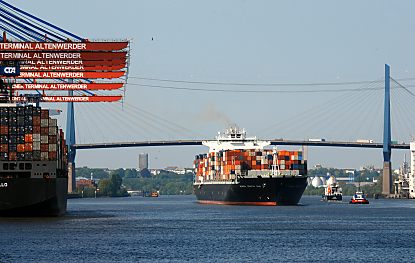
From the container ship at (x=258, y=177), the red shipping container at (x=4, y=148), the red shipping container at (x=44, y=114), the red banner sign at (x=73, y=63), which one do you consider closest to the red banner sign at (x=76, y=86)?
the red banner sign at (x=73, y=63)

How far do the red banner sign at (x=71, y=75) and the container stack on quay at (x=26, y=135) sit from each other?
11.2 metres

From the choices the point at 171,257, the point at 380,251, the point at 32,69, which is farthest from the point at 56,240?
the point at 32,69

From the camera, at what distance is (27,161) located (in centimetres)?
9706

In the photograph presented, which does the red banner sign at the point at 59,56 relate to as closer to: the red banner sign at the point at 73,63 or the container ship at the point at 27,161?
the red banner sign at the point at 73,63

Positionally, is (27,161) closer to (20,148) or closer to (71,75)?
(20,148)

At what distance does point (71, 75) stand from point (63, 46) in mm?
7732

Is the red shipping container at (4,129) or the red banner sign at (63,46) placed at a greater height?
the red banner sign at (63,46)

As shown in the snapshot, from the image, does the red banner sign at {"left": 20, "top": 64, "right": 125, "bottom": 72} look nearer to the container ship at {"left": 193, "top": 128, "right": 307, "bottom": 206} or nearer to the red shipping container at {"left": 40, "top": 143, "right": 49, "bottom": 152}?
the red shipping container at {"left": 40, "top": 143, "right": 49, "bottom": 152}

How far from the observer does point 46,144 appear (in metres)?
98.1

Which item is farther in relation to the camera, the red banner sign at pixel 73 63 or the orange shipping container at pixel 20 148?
the red banner sign at pixel 73 63

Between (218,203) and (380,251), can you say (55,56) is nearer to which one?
(380,251)

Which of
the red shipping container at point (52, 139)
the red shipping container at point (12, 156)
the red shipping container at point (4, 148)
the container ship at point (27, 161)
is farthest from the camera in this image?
the red shipping container at point (52, 139)

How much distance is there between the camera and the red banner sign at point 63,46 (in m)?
102

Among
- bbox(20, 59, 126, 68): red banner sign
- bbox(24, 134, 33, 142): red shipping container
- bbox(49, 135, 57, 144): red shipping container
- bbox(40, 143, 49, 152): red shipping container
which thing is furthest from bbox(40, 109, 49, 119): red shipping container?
bbox(20, 59, 126, 68): red banner sign
